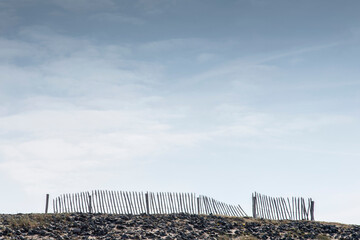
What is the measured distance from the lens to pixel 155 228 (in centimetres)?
2377

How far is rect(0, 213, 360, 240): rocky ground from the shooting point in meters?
21.8

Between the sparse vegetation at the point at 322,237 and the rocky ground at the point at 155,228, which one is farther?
the sparse vegetation at the point at 322,237

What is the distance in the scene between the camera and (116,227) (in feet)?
76.8

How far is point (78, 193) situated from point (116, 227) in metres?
12.3

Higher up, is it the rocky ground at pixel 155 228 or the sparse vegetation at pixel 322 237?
the rocky ground at pixel 155 228

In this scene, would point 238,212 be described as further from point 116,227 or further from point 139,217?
point 116,227

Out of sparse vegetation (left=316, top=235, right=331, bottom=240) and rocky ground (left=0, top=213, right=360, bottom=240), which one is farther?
sparse vegetation (left=316, top=235, right=331, bottom=240)

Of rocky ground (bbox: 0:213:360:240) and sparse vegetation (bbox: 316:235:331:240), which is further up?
rocky ground (bbox: 0:213:360:240)

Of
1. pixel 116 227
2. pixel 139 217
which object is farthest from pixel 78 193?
pixel 116 227

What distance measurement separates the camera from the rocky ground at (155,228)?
21844 mm

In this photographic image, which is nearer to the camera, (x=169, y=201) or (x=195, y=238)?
(x=195, y=238)

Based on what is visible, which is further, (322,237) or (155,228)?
(322,237)

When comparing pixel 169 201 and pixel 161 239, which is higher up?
pixel 169 201

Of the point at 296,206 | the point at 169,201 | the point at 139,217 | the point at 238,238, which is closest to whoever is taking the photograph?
the point at 238,238
